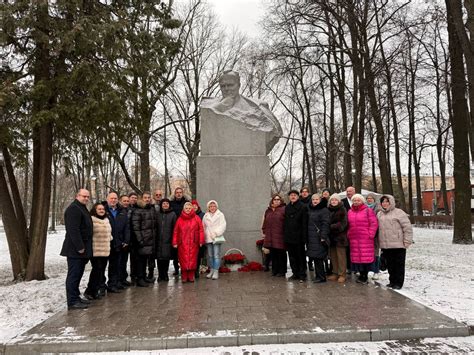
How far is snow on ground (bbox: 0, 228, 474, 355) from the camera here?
4.33 metres

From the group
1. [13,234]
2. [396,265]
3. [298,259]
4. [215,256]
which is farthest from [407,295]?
[13,234]

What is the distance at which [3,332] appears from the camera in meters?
5.18

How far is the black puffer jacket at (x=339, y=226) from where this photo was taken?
723cm

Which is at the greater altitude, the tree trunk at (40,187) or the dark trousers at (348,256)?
the tree trunk at (40,187)

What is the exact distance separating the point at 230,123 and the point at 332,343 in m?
6.10

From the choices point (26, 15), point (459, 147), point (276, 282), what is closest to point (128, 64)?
point (26, 15)

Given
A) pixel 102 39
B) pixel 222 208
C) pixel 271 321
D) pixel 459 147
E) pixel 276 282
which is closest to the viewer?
pixel 271 321

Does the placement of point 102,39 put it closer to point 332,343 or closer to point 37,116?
point 37,116

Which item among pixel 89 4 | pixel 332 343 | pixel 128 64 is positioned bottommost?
pixel 332 343

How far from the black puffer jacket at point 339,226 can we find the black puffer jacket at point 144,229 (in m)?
3.38

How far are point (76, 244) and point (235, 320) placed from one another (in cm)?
268

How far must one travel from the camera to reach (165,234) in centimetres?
762

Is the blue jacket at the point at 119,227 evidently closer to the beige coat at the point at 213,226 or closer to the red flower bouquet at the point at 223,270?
the beige coat at the point at 213,226

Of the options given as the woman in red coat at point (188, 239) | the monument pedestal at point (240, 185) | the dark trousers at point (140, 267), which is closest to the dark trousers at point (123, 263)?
the dark trousers at point (140, 267)
